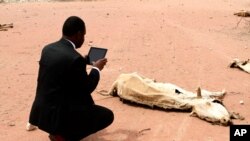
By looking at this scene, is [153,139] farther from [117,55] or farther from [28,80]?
[117,55]

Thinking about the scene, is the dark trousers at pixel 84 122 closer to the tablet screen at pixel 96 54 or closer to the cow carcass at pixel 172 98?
the tablet screen at pixel 96 54

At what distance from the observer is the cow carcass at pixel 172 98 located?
18.2 ft

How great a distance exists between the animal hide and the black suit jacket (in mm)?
4083

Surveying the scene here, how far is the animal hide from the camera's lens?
7.88 m

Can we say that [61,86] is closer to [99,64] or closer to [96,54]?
[99,64]

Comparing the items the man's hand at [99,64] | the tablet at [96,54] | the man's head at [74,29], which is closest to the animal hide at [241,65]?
the tablet at [96,54]

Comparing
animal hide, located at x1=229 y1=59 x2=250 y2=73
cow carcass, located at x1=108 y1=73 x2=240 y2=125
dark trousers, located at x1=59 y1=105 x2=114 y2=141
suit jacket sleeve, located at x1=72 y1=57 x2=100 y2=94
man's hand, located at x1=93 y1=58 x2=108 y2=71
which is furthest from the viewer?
animal hide, located at x1=229 y1=59 x2=250 y2=73

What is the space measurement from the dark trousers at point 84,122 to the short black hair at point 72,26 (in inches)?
30.6

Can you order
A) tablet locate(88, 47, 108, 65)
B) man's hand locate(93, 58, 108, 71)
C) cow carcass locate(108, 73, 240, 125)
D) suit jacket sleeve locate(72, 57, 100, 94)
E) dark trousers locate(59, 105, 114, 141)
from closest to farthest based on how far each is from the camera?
suit jacket sleeve locate(72, 57, 100, 94) < dark trousers locate(59, 105, 114, 141) < man's hand locate(93, 58, 108, 71) < tablet locate(88, 47, 108, 65) < cow carcass locate(108, 73, 240, 125)

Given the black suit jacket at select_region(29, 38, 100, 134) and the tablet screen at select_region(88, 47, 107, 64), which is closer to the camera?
the black suit jacket at select_region(29, 38, 100, 134)

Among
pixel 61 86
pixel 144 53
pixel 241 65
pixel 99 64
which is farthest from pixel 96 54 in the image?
pixel 144 53

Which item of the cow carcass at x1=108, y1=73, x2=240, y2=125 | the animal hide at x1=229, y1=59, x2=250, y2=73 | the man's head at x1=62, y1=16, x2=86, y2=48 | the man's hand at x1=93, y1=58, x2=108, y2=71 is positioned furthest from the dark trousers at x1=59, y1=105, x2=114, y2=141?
the animal hide at x1=229, y1=59, x2=250, y2=73

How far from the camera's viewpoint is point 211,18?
13.5 metres

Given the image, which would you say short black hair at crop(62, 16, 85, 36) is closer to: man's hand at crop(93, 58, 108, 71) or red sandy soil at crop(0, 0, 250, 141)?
man's hand at crop(93, 58, 108, 71)
